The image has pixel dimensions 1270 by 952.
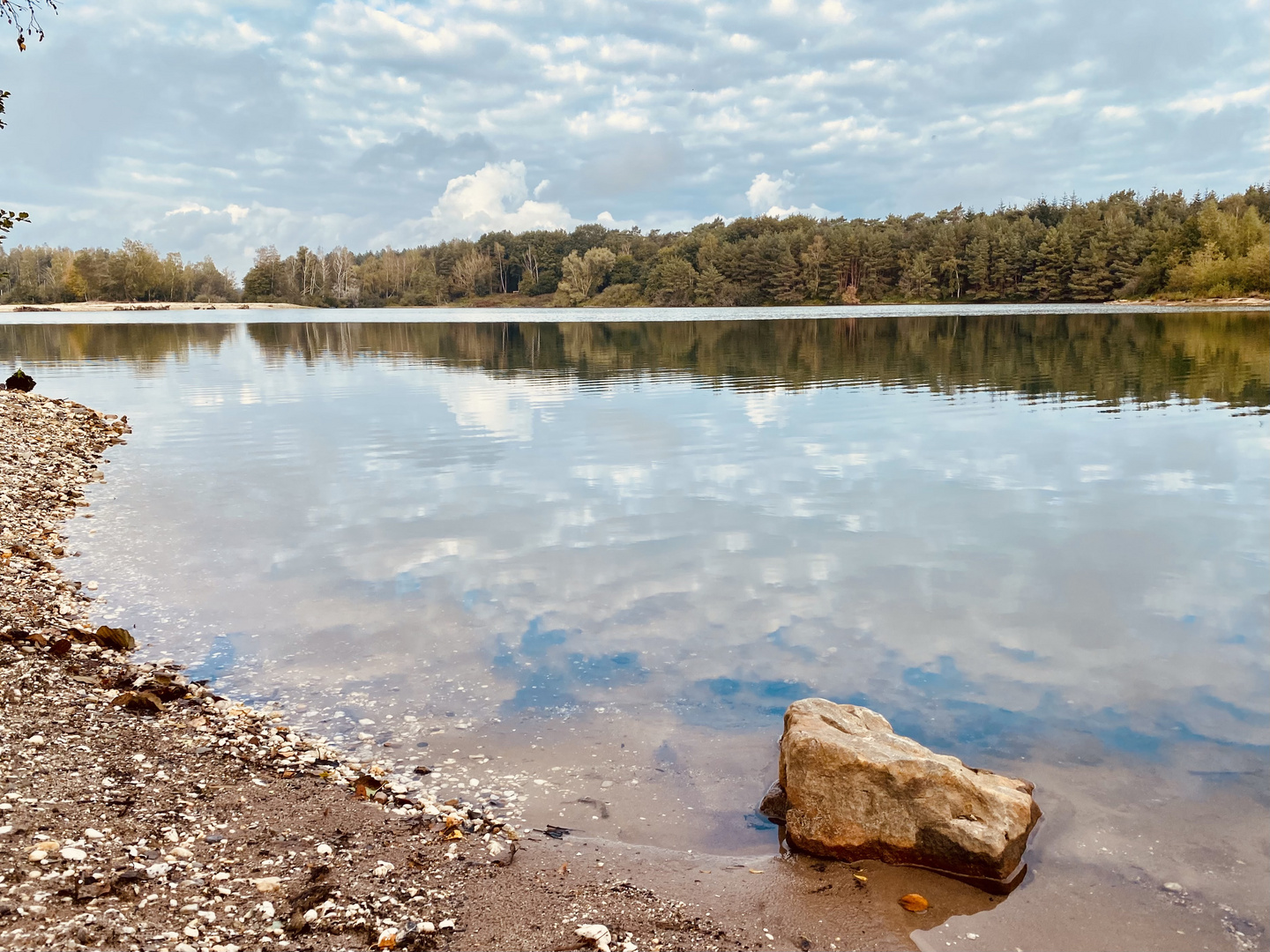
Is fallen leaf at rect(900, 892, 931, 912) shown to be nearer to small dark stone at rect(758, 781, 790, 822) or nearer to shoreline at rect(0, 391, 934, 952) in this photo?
shoreline at rect(0, 391, 934, 952)

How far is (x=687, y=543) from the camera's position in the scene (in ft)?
45.3

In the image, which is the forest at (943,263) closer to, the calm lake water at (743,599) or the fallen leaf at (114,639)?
the calm lake water at (743,599)

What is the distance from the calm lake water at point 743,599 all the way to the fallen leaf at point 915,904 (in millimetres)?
198

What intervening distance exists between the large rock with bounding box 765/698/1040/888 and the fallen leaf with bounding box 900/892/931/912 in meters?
0.42

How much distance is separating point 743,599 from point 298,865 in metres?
6.65

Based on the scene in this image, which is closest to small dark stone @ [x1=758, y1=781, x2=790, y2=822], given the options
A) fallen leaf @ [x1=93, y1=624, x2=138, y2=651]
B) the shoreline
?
the shoreline

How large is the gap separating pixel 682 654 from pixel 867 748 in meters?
3.31

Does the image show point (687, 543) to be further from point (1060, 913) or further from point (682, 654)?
point (1060, 913)

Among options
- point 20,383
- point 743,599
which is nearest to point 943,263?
point 20,383

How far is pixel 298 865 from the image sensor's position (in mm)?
5688

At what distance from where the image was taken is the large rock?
6055mm

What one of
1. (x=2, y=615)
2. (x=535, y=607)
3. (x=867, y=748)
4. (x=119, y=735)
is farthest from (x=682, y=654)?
(x=2, y=615)

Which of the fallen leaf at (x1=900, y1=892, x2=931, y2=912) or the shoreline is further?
the fallen leaf at (x1=900, y1=892, x2=931, y2=912)

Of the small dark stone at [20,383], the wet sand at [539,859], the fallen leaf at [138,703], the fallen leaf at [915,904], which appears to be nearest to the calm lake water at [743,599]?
the wet sand at [539,859]
